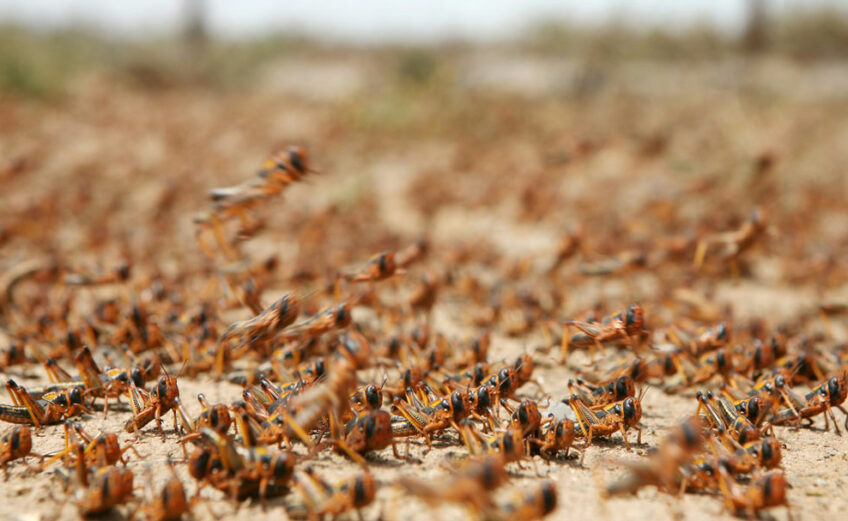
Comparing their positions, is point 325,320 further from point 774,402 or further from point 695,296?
point 695,296

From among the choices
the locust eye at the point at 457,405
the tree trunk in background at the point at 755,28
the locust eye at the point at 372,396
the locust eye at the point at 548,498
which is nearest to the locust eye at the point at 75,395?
the locust eye at the point at 372,396

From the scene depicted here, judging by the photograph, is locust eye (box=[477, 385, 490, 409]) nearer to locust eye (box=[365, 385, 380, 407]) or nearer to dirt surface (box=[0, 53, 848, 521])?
dirt surface (box=[0, 53, 848, 521])

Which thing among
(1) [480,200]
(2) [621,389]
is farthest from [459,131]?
(2) [621,389]

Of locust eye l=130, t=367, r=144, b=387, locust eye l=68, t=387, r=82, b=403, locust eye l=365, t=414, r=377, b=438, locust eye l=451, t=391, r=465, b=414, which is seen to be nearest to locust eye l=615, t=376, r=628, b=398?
locust eye l=451, t=391, r=465, b=414

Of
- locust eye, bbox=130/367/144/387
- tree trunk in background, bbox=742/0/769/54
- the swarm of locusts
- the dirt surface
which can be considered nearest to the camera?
the swarm of locusts

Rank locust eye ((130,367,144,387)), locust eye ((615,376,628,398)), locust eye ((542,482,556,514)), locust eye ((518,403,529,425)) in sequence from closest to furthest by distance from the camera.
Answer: locust eye ((542,482,556,514)) → locust eye ((518,403,529,425)) → locust eye ((615,376,628,398)) → locust eye ((130,367,144,387))

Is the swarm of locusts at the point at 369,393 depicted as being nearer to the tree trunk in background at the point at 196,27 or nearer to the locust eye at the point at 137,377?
the locust eye at the point at 137,377
